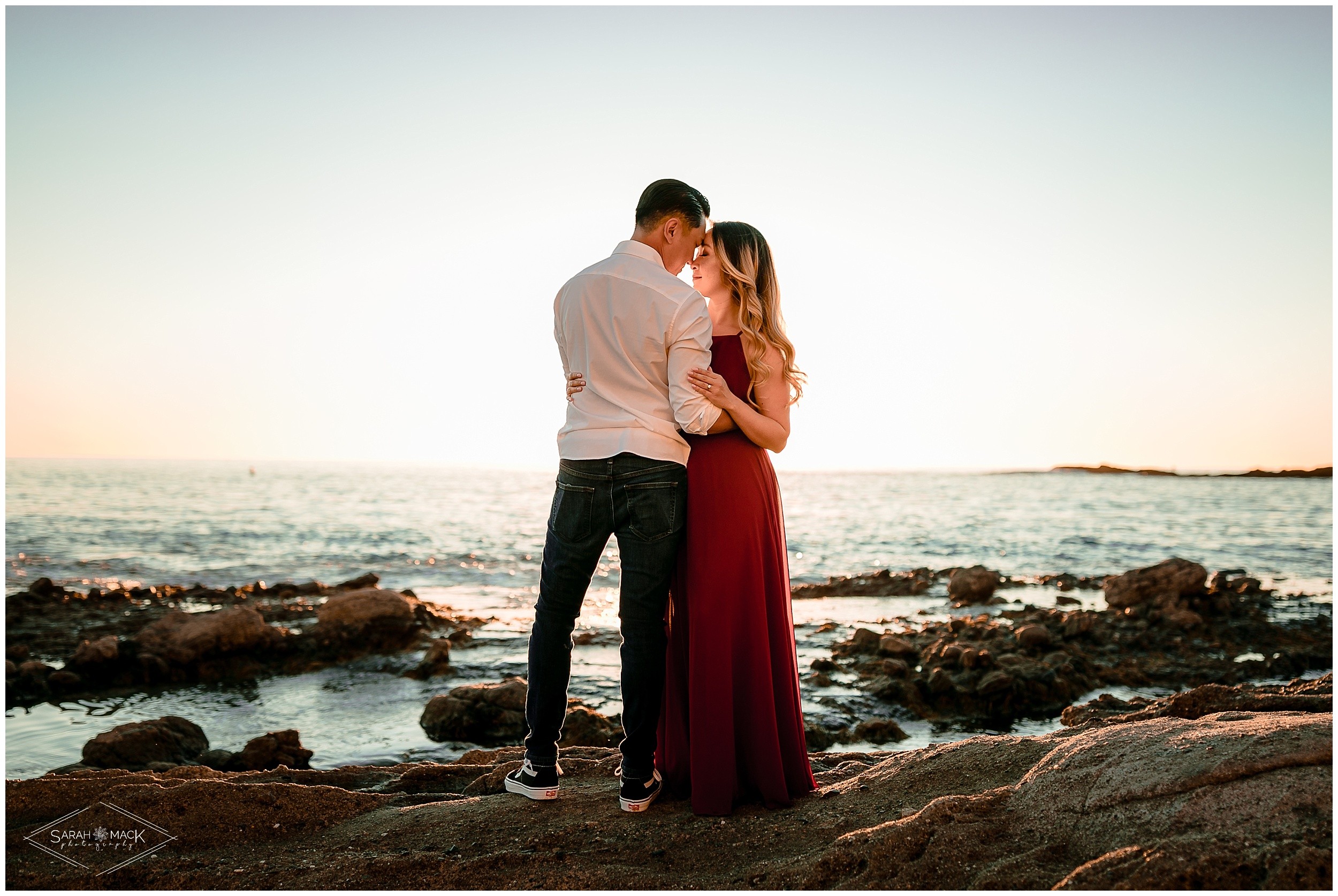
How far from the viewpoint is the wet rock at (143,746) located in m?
5.32

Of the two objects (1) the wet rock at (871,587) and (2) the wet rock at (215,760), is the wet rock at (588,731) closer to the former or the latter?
(2) the wet rock at (215,760)

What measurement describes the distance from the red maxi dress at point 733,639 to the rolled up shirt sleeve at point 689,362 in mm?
248

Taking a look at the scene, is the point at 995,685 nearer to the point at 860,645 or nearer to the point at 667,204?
the point at 860,645

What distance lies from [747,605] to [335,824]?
2000 millimetres

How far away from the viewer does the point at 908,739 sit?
19.7 feet

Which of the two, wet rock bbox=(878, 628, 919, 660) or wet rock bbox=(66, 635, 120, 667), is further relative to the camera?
wet rock bbox=(878, 628, 919, 660)

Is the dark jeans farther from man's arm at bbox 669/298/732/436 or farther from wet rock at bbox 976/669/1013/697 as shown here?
wet rock at bbox 976/669/1013/697

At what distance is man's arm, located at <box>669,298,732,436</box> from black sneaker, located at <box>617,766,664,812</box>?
151cm

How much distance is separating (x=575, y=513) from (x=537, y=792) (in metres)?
1.27

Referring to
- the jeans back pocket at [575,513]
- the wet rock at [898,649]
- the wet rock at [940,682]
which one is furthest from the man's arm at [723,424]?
the wet rock at [898,649]

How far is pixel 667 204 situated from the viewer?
139 inches

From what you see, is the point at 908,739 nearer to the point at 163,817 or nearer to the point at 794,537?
the point at 163,817

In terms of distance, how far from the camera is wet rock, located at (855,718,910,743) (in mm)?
5964

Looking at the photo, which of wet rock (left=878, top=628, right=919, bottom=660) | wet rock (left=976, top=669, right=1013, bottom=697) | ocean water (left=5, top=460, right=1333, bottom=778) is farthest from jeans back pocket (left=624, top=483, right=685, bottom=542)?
wet rock (left=878, top=628, right=919, bottom=660)
